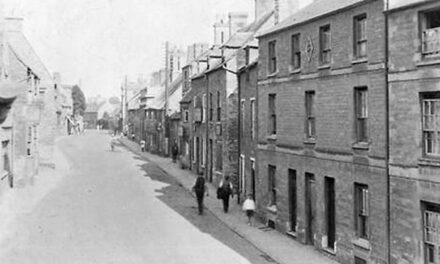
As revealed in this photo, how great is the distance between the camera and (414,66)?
47.0ft

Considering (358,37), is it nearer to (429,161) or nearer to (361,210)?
(429,161)

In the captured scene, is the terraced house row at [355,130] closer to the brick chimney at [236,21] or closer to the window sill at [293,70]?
the window sill at [293,70]

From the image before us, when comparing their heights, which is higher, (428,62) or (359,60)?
(359,60)

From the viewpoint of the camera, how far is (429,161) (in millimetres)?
13891

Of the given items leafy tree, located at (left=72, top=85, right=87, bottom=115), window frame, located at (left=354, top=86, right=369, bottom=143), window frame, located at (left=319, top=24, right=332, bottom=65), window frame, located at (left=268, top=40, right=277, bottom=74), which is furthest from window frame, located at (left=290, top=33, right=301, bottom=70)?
leafy tree, located at (left=72, top=85, right=87, bottom=115)

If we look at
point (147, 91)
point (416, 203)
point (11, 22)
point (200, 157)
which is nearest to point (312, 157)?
point (416, 203)

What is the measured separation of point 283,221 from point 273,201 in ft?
5.51

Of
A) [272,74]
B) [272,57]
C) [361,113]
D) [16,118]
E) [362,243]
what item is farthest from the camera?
[16,118]

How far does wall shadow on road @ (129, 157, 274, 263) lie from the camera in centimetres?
1880

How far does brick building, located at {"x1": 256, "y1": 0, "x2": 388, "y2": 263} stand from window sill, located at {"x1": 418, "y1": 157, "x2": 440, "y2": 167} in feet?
4.75

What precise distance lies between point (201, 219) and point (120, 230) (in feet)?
14.2

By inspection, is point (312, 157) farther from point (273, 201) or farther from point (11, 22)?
point (11, 22)

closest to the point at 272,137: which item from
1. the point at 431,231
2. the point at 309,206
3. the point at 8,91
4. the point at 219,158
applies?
the point at 309,206

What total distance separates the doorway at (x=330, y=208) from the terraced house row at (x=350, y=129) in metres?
0.04
